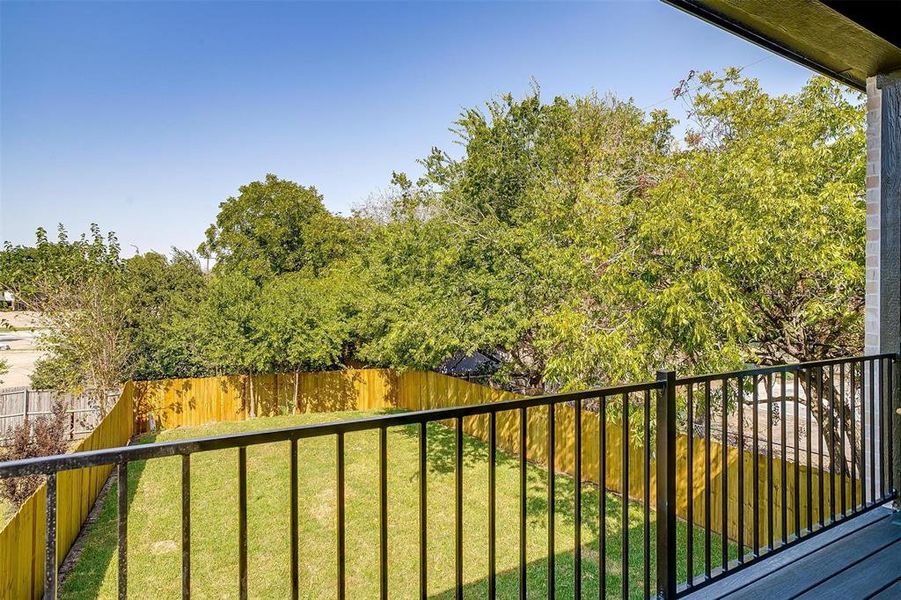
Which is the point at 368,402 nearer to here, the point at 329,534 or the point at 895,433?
the point at 329,534

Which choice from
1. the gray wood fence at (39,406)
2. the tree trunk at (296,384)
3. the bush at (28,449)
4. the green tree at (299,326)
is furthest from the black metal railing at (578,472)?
the tree trunk at (296,384)

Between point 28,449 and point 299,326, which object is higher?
point 299,326

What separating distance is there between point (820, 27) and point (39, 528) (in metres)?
5.68

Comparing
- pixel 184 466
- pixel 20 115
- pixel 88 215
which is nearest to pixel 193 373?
pixel 88 215

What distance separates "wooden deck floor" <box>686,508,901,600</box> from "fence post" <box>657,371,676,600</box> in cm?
14

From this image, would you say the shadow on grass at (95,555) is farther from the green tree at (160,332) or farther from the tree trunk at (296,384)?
the tree trunk at (296,384)

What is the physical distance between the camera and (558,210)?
596 cm

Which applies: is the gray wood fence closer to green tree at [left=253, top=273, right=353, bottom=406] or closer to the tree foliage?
the tree foliage

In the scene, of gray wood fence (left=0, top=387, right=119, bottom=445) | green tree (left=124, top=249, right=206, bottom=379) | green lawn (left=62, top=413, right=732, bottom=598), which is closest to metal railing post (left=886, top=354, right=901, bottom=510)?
green lawn (left=62, top=413, right=732, bottom=598)

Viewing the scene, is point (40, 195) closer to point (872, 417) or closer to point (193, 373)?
point (193, 373)

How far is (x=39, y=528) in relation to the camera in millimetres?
3781

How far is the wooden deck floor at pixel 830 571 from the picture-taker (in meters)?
1.60

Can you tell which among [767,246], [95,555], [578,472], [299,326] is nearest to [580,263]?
[767,246]

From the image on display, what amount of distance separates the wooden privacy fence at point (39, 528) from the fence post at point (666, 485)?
7.43 ft
